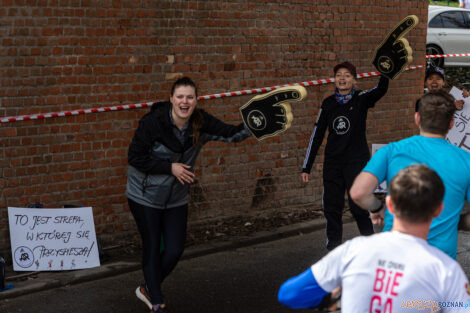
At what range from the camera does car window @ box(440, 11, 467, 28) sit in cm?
1828

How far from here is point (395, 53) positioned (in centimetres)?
719

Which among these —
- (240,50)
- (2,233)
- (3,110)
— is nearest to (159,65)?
(240,50)

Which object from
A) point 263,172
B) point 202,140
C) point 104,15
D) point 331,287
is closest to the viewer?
point 331,287

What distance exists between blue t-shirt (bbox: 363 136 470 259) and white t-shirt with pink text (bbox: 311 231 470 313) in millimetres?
1030

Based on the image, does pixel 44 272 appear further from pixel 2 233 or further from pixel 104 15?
pixel 104 15

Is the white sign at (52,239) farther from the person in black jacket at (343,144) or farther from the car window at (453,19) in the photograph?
the car window at (453,19)

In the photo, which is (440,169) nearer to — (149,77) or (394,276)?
(394,276)

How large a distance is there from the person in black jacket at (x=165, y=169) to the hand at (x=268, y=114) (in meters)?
0.14

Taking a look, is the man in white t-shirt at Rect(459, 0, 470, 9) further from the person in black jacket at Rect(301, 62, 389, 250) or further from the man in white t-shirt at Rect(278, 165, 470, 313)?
the man in white t-shirt at Rect(278, 165, 470, 313)

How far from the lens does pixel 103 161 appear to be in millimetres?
8016

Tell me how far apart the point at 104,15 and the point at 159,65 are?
82cm

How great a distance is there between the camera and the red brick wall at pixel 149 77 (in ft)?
24.5

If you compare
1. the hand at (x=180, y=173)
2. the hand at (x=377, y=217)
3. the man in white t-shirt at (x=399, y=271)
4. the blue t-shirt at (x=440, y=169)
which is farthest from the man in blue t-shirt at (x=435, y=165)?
the hand at (x=180, y=173)

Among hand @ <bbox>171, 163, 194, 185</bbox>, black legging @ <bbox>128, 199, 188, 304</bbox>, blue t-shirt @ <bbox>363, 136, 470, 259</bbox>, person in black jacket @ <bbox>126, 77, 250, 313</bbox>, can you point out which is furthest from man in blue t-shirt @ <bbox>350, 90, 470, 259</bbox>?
black legging @ <bbox>128, 199, 188, 304</bbox>
